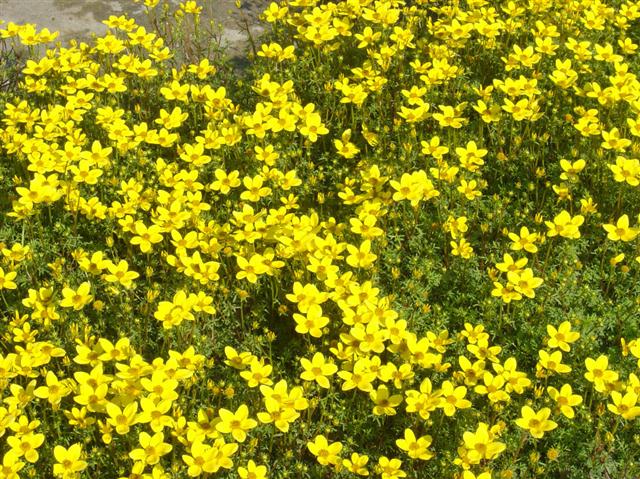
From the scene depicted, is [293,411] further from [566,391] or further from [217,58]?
[217,58]

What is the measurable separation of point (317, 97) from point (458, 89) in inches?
40.6

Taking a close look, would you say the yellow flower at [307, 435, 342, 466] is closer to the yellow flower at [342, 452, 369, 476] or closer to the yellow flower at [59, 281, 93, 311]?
the yellow flower at [342, 452, 369, 476]

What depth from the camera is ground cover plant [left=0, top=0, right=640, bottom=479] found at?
3590 mm

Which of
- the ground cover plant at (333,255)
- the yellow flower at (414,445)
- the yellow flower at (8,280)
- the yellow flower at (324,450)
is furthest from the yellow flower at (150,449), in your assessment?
the yellow flower at (8,280)

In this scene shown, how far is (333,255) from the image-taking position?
4.14 metres

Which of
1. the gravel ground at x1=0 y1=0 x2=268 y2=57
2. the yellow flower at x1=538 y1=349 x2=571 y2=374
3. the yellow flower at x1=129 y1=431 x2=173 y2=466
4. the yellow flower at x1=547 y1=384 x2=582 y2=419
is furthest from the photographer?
the gravel ground at x1=0 y1=0 x2=268 y2=57

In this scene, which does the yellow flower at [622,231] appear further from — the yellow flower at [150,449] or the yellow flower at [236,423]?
the yellow flower at [150,449]

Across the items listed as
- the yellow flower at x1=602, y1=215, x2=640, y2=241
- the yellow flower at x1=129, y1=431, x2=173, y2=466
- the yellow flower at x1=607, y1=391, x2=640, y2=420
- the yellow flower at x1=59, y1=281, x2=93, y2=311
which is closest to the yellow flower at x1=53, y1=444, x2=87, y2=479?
the yellow flower at x1=129, y1=431, x2=173, y2=466

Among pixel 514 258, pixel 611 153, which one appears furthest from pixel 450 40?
pixel 514 258

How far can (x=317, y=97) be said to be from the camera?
5.65 m

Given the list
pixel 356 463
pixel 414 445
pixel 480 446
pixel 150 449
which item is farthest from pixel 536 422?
pixel 150 449

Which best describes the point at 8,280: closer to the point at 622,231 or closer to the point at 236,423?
the point at 236,423

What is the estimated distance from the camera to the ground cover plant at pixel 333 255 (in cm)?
359

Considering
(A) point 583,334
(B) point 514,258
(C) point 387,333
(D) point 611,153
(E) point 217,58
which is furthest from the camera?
(E) point 217,58
